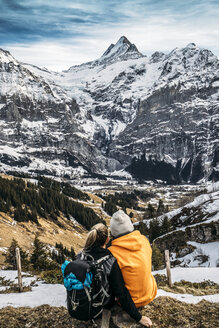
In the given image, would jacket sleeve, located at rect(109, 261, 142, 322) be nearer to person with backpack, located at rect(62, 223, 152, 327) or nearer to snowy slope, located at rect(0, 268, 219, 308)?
person with backpack, located at rect(62, 223, 152, 327)

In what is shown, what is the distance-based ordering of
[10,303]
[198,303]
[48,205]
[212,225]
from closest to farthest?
[198,303], [10,303], [212,225], [48,205]

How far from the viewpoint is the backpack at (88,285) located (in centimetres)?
691

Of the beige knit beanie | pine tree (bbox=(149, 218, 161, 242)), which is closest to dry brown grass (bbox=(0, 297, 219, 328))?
the beige knit beanie

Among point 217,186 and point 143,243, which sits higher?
point 143,243

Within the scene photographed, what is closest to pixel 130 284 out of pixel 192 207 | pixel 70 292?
pixel 70 292

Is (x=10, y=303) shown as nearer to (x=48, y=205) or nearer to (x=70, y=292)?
(x=70, y=292)

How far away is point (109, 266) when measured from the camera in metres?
7.20

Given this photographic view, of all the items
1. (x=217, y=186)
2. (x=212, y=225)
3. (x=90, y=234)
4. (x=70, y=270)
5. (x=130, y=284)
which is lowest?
(x=217, y=186)

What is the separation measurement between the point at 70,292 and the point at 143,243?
96.0 inches

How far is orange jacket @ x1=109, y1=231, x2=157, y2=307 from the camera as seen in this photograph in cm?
752

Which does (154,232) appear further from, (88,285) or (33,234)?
(88,285)

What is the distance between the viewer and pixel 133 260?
7527 mm

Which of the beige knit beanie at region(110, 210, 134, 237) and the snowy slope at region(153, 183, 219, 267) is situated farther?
the snowy slope at region(153, 183, 219, 267)

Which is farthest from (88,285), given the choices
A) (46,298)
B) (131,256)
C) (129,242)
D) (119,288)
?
(46,298)
